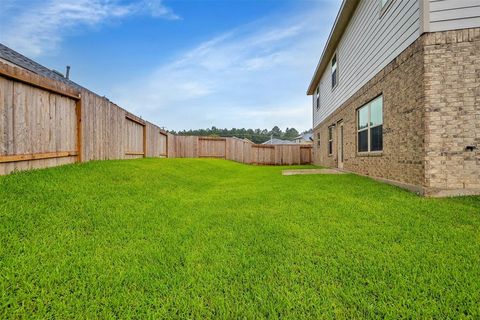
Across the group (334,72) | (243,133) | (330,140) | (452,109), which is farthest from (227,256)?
(243,133)

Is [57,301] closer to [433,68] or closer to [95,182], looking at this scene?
[95,182]

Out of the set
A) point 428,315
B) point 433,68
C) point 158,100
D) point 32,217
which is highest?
point 158,100

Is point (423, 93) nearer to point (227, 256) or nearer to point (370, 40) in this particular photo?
point (370, 40)

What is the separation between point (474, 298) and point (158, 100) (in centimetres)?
2439

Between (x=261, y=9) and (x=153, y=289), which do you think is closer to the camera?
(x=153, y=289)

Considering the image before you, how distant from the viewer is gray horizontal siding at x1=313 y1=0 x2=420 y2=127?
16.5 feet

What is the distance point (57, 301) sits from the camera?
161 cm

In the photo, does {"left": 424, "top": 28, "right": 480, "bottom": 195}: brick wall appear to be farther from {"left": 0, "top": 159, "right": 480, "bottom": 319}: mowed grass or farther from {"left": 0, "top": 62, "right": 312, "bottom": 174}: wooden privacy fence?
{"left": 0, "top": 62, "right": 312, "bottom": 174}: wooden privacy fence

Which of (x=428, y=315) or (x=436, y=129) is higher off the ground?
(x=436, y=129)

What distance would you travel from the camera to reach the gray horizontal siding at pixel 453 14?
425 cm

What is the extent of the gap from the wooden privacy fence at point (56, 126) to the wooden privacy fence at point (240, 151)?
18.6 ft

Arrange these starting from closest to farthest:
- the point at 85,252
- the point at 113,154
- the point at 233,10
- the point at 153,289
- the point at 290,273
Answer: the point at 153,289 → the point at 290,273 → the point at 85,252 → the point at 113,154 → the point at 233,10

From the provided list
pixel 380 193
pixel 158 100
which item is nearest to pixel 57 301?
pixel 380 193

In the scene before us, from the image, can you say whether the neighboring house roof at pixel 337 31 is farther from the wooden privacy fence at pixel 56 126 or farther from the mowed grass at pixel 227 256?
the wooden privacy fence at pixel 56 126
